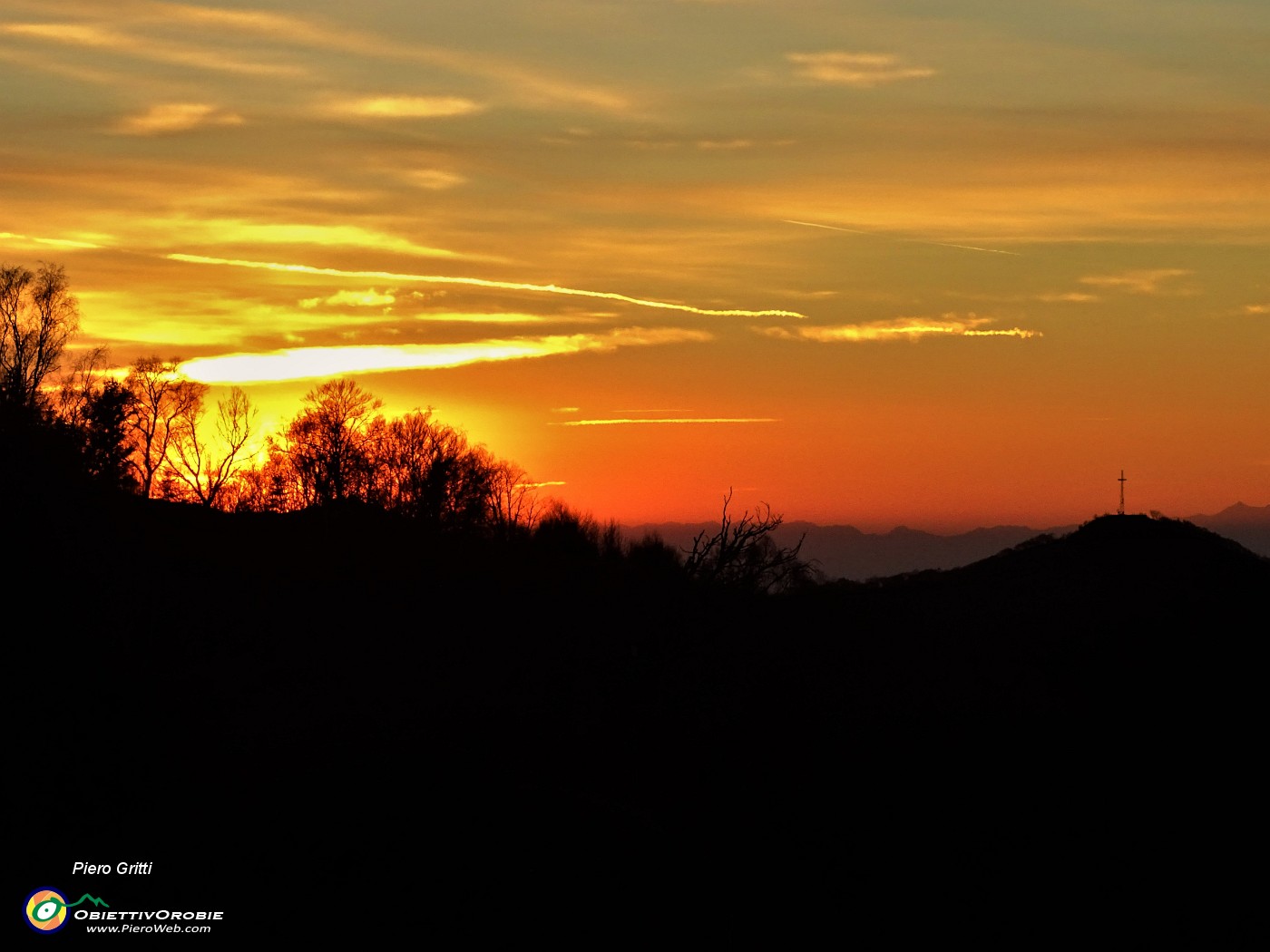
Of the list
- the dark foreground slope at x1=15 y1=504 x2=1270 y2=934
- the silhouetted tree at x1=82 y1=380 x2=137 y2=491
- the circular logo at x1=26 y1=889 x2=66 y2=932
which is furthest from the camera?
the silhouetted tree at x1=82 y1=380 x2=137 y2=491

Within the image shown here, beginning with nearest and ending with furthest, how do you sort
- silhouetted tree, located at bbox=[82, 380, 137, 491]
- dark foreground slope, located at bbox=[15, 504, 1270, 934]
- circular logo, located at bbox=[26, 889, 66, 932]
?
circular logo, located at bbox=[26, 889, 66, 932] → dark foreground slope, located at bbox=[15, 504, 1270, 934] → silhouetted tree, located at bbox=[82, 380, 137, 491]

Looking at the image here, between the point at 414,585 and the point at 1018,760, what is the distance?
27492 mm

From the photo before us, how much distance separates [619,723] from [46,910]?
1937cm

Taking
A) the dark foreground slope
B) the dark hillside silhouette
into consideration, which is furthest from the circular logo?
the dark hillside silhouette

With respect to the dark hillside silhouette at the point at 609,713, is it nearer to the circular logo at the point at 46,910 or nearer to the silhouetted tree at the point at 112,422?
the circular logo at the point at 46,910

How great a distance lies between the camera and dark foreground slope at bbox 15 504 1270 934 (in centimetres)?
2639

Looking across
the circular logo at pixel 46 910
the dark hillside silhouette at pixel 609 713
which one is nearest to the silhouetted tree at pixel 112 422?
the dark hillside silhouette at pixel 609 713

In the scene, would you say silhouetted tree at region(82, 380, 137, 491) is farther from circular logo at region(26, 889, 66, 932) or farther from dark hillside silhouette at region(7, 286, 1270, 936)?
circular logo at region(26, 889, 66, 932)

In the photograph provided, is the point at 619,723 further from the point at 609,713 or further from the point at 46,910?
the point at 46,910

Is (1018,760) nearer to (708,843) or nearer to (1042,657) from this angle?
(1042,657)

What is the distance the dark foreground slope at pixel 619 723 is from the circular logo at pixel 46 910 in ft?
4.30

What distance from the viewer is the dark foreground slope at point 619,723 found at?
2639 centimetres

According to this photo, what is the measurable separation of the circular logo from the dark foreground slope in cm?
131

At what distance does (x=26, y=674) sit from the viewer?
33688mm
